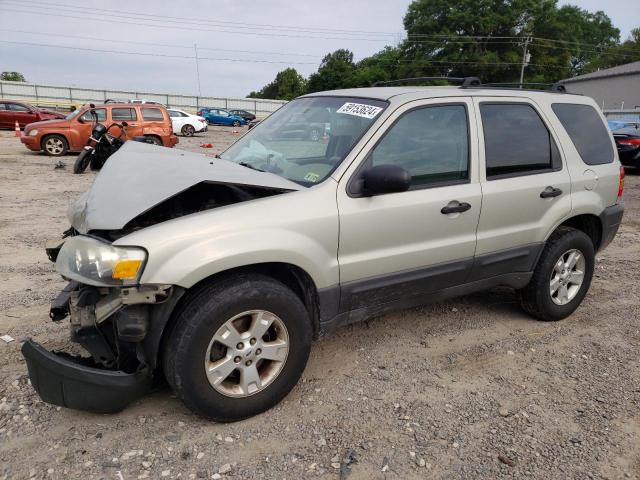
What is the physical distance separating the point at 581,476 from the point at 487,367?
1.04m

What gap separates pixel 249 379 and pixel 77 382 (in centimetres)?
85

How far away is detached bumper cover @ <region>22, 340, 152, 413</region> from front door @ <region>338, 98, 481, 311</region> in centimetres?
127

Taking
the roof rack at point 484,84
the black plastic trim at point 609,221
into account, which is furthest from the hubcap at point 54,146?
the black plastic trim at point 609,221

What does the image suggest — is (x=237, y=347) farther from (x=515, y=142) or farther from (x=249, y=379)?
(x=515, y=142)

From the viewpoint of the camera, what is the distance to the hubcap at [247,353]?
258 cm

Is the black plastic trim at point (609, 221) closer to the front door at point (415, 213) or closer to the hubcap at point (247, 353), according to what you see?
the front door at point (415, 213)

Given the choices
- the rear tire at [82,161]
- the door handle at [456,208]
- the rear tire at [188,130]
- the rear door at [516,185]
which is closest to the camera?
the door handle at [456,208]

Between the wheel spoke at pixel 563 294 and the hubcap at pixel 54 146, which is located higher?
the hubcap at pixel 54 146

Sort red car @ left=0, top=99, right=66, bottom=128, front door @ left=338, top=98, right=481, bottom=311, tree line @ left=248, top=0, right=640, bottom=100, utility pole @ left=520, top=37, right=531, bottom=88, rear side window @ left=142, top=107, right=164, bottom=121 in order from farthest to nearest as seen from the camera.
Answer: tree line @ left=248, top=0, right=640, bottom=100
utility pole @ left=520, top=37, right=531, bottom=88
red car @ left=0, top=99, right=66, bottom=128
rear side window @ left=142, top=107, right=164, bottom=121
front door @ left=338, top=98, right=481, bottom=311

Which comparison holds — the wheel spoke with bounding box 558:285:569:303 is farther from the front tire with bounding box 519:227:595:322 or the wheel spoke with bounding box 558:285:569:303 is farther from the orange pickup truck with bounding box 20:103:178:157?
the orange pickup truck with bounding box 20:103:178:157

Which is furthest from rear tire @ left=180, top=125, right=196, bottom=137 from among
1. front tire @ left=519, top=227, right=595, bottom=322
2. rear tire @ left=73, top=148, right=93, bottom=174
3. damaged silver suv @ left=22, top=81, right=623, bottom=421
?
front tire @ left=519, top=227, right=595, bottom=322

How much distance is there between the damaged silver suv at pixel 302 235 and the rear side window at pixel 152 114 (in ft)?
40.7

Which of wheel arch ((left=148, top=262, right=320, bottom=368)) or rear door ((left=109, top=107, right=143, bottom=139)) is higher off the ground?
rear door ((left=109, top=107, right=143, bottom=139))

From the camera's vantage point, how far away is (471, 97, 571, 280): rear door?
11.5ft
